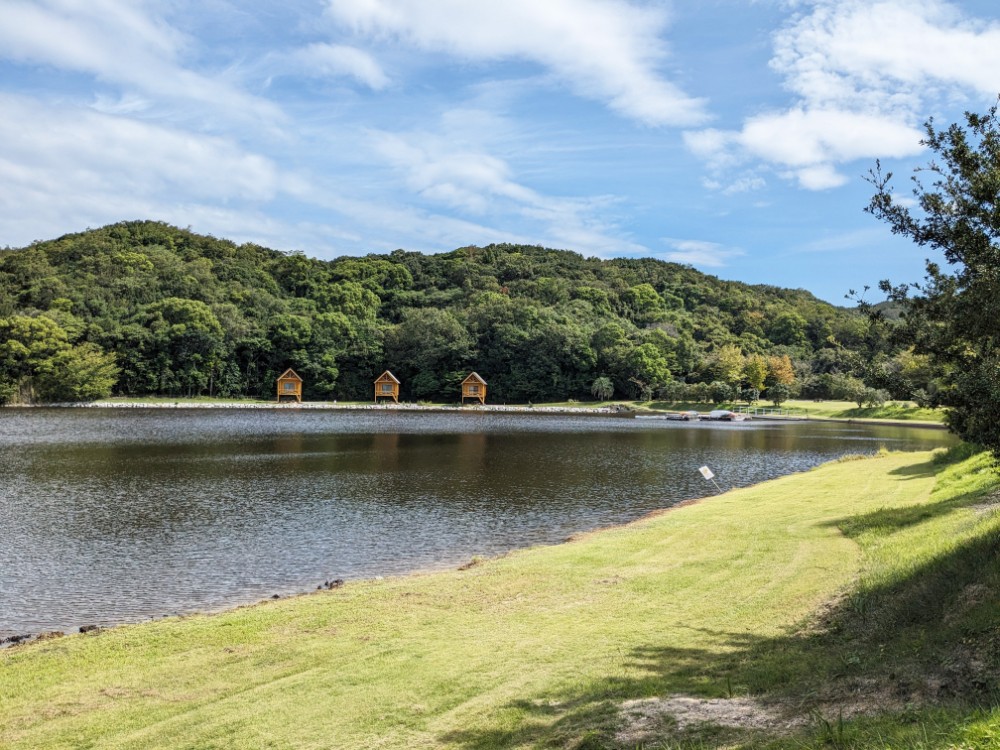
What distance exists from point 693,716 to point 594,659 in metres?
2.45

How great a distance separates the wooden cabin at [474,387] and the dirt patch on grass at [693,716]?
318 ft

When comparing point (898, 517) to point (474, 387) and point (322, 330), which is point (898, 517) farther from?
point (322, 330)

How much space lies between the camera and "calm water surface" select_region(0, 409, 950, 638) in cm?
1456

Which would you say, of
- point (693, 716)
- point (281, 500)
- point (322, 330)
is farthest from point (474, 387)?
point (693, 716)

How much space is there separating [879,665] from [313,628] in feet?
25.3

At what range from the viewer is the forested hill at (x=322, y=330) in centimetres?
8810

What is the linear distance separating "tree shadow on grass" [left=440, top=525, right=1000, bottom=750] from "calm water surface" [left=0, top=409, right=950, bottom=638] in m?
9.23

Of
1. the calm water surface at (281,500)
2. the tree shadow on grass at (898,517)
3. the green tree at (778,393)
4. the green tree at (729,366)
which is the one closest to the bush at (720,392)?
the green tree at (729,366)

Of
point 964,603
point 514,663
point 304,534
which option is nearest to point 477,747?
point 514,663

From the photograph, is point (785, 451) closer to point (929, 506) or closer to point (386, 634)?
point (929, 506)

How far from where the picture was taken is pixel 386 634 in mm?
9633

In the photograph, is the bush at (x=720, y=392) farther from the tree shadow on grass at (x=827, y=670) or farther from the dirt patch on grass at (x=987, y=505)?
the tree shadow on grass at (x=827, y=670)

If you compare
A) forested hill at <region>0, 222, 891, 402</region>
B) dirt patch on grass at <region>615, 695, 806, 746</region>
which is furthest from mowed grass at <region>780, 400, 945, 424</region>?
dirt patch on grass at <region>615, 695, 806, 746</region>

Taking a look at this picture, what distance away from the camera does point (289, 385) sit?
3952 inches
